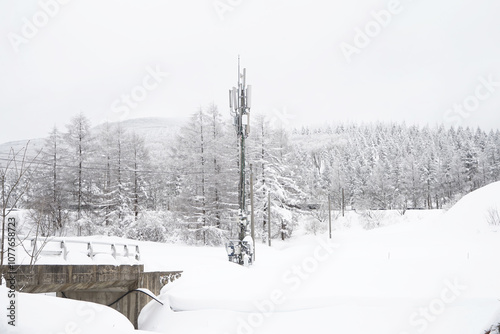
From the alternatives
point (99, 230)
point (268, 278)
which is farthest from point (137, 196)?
point (268, 278)

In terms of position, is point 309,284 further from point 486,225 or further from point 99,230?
point 99,230

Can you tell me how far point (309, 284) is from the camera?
7.03 meters

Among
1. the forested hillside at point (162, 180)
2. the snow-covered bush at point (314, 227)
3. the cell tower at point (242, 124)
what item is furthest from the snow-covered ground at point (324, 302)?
the snow-covered bush at point (314, 227)

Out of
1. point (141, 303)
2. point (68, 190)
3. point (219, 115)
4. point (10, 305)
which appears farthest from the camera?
point (219, 115)

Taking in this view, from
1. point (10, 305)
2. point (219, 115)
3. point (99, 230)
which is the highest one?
point (219, 115)

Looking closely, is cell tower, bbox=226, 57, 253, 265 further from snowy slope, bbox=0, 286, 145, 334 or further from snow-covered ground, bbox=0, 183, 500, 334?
snowy slope, bbox=0, 286, 145, 334

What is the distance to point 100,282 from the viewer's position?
405 inches

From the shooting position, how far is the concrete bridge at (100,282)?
9.06m

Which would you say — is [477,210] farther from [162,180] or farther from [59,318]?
[162,180]

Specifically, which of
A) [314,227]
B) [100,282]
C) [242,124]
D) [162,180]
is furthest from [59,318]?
[314,227]

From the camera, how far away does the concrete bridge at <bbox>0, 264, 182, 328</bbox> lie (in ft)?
29.7

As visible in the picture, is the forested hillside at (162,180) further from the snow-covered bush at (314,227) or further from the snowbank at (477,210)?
the snowbank at (477,210)

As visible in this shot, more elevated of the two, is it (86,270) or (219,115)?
(219,115)

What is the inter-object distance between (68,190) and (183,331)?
90.4ft
